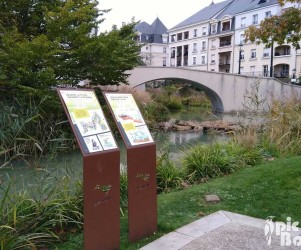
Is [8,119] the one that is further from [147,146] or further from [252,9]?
[252,9]

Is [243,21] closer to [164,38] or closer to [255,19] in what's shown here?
[255,19]

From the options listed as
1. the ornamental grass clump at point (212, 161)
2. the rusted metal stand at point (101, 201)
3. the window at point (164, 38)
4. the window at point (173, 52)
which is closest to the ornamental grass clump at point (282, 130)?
the ornamental grass clump at point (212, 161)

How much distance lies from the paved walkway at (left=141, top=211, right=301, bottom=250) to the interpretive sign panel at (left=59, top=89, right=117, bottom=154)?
0.87 m

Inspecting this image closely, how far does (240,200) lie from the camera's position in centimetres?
387

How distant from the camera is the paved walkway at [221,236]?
2.69 metres

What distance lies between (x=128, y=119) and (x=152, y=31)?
5470 centimetres

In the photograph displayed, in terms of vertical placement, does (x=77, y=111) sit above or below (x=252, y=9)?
below

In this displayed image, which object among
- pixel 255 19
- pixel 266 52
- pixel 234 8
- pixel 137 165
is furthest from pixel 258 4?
pixel 137 165

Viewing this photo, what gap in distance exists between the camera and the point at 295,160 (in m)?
5.26

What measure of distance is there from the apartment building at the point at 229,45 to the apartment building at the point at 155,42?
2984mm

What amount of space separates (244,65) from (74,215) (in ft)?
123

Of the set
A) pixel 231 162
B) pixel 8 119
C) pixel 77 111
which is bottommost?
pixel 231 162

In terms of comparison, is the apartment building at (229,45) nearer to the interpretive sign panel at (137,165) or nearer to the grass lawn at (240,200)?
the grass lawn at (240,200)

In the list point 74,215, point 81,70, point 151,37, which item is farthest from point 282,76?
point 74,215
